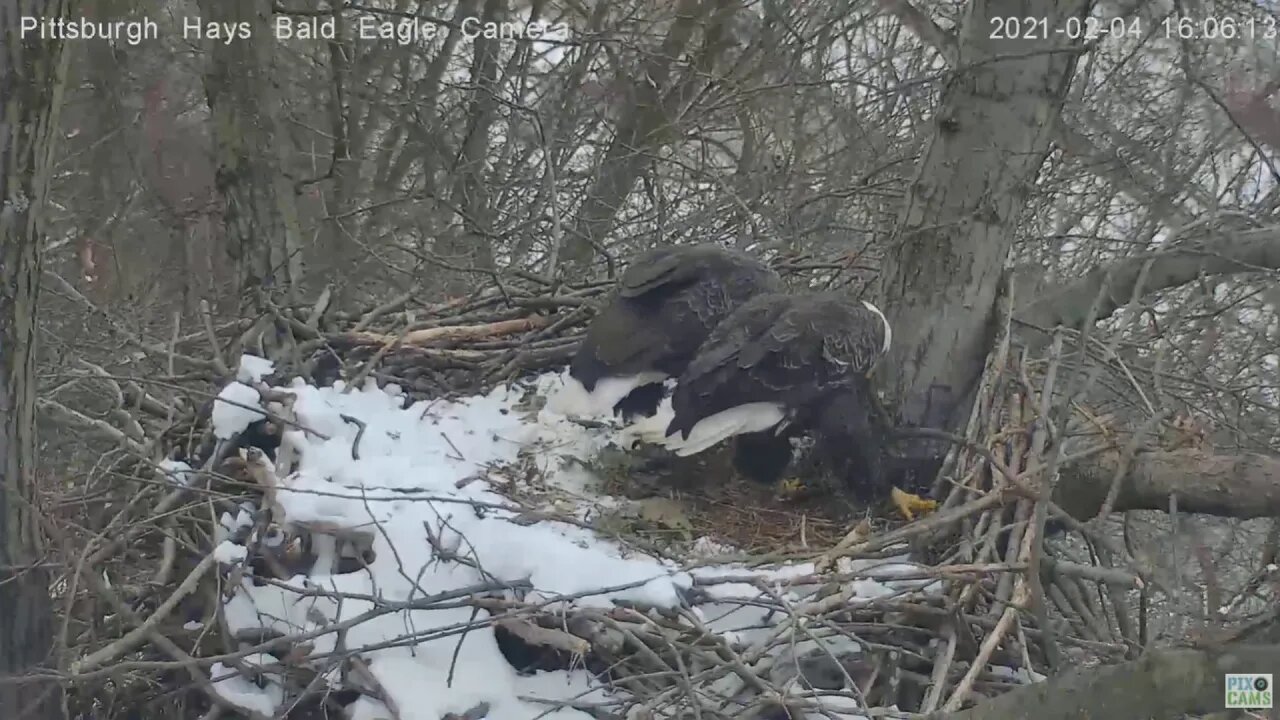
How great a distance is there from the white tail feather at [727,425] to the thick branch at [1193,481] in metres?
0.80

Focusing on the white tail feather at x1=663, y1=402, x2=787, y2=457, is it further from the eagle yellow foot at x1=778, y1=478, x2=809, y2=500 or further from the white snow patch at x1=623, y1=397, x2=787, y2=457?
the eagle yellow foot at x1=778, y1=478, x2=809, y2=500

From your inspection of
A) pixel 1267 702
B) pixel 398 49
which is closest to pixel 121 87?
pixel 398 49

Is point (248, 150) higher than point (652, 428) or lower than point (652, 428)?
higher

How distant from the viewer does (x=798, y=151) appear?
638 cm

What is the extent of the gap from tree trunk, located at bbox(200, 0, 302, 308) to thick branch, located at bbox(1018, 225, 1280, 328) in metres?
2.82

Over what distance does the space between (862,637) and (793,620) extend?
351 mm

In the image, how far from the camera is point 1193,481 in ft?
8.62

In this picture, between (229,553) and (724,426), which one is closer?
(229,553)

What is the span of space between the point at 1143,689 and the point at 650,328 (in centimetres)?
199

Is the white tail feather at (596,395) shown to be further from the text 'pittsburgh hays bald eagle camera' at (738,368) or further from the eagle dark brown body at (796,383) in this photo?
the eagle dark brown body at (796,383)

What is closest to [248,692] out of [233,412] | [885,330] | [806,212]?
[233,412]

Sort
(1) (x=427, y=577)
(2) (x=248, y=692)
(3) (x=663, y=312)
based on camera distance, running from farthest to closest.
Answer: (3) (x=663, y=312) → (1) (x=427, y=577) → (2) (x=248, y=692)

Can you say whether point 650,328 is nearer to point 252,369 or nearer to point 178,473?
point 252,369

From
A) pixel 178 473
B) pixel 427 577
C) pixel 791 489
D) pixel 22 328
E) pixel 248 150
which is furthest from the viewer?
pixel 248 150
